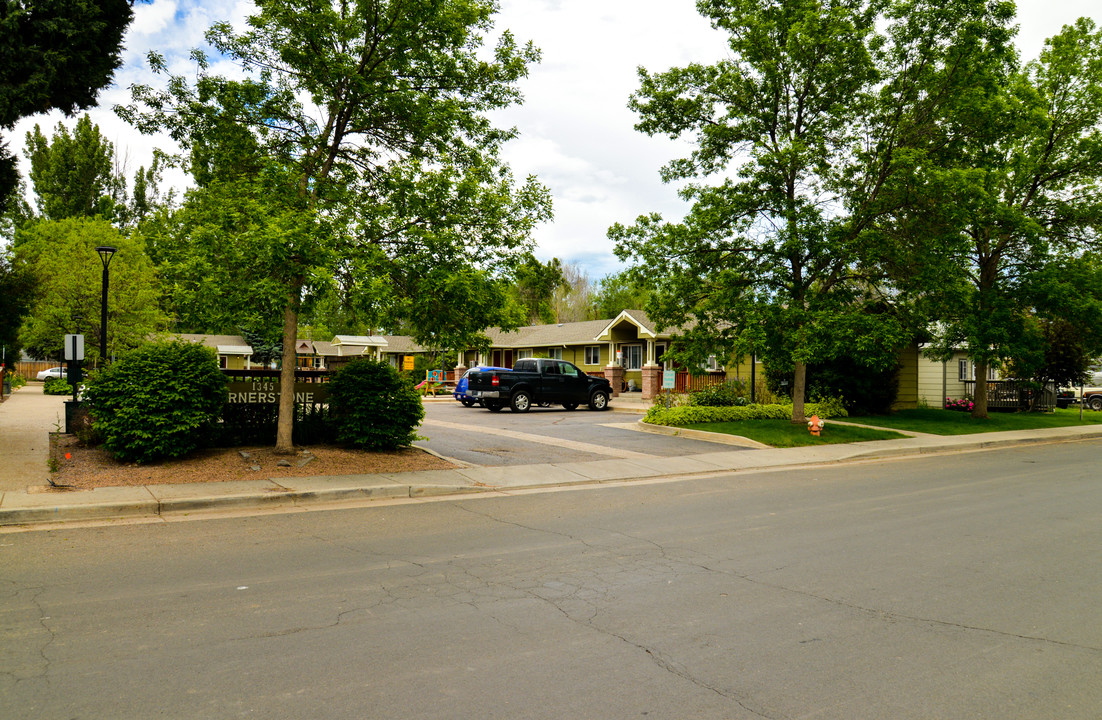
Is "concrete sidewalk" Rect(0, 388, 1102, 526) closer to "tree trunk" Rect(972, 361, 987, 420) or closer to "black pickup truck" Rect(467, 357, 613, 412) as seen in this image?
"tree trunk" Rect(972, 361, 987, 420)

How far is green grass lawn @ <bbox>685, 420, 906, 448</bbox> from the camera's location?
17.3 meters

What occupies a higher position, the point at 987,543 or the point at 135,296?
the point at 135,296

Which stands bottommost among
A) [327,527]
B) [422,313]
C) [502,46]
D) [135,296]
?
[327,527]

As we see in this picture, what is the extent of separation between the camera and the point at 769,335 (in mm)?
16828

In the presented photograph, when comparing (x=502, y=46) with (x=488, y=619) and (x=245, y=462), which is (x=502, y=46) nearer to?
(x=245, y=462)

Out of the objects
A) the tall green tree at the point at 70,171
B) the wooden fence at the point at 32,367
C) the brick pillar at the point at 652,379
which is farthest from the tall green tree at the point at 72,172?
the brick pillar at the point at 652,379

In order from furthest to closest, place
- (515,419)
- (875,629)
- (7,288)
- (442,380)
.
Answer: (442,380) < (515,419) < (7,288) < (875,629)

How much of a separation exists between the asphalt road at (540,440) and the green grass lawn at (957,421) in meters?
8.29

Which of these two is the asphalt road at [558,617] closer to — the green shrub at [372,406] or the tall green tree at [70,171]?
the green shrub at [372,406]

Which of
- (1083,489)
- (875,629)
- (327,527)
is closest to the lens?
(875,629)

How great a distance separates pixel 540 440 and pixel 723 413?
6.75m

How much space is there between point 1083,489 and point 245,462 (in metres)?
13.4

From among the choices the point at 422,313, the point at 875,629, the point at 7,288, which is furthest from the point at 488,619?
the point at 7,288

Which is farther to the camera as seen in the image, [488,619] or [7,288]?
Answer: [7,288]
